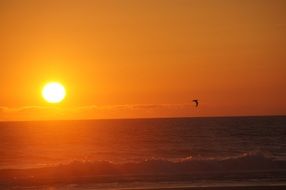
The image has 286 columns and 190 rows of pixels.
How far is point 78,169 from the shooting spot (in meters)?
21.0

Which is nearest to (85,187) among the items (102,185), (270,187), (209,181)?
(102,185)

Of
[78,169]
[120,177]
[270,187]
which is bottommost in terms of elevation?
[270,187]

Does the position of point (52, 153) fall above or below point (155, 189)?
Result: above

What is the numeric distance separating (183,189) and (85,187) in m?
3.53

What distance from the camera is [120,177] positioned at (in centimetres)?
1814

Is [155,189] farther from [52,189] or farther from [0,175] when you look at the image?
[0,175]

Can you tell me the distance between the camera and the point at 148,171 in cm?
2111

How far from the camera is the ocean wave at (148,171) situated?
17812mm

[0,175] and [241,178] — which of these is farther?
[0,175]

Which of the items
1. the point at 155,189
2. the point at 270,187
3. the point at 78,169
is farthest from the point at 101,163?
the point at 270,187

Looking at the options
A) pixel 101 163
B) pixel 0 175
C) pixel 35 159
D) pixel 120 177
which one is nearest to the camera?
pixel 120 177

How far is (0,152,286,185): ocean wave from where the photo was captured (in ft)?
58.4

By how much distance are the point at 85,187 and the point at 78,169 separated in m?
6.20

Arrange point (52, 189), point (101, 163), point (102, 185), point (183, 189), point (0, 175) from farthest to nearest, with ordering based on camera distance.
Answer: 1. point (101, 163)
2. point (0, 175)
3. point (102, 185)
4. point (52, 189)
5. point (183, 189)
